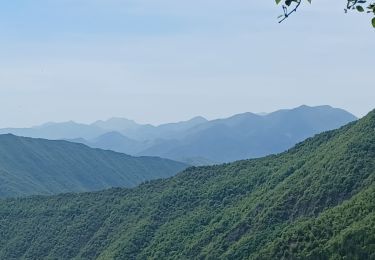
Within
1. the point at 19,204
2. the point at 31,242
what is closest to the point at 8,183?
the point at 19,204

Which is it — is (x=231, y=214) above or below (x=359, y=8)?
below

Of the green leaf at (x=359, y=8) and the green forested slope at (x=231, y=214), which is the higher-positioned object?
the green leaf at (x=359, y=8)

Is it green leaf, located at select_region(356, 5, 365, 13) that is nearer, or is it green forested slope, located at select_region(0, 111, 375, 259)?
green leaf, located at select_region(356, 5, 365, 13)

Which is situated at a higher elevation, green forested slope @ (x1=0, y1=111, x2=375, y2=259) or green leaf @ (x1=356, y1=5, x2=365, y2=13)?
green leaf @ (x1=356, y1=5, x2=365, y2=13)

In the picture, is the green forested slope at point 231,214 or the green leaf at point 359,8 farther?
the green forested slope at point 231,214

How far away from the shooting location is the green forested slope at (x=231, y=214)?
56.9 metres

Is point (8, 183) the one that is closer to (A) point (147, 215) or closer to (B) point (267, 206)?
(A) point (147, 215)

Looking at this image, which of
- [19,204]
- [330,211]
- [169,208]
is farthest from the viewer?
[19,204]

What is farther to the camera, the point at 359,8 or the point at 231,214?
the point at 231,214

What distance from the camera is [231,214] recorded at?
76.6m

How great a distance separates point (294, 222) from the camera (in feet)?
210

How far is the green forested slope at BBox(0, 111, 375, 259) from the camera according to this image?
5688 cm

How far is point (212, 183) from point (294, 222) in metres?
30.0

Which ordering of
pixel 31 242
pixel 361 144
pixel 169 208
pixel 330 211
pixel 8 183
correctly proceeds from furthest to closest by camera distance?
1. pixel 8 183
2. pixel 31 242
3. pixel 169 208
4. pixel 361 144
5. pixel 330 211
